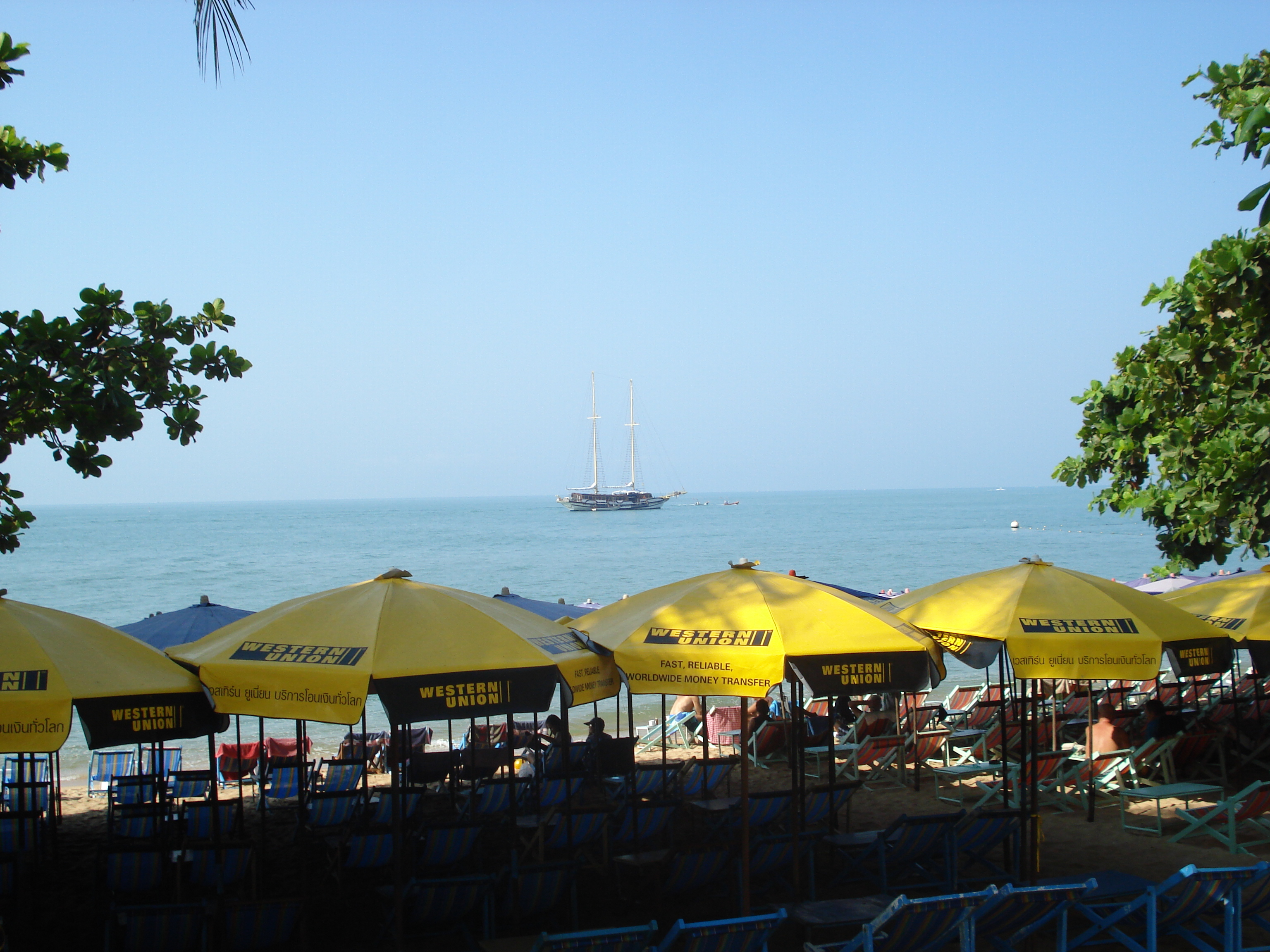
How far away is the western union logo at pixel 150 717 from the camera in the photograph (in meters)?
4.78

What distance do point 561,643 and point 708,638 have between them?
0.81 metres

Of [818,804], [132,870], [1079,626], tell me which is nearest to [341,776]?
[132,870]

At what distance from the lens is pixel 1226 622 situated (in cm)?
722

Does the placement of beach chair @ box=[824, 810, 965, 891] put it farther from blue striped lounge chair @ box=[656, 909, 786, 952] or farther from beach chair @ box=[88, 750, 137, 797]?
beach chair @ box=[88, 750, 137, 797]

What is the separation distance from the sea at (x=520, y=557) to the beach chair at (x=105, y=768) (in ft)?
12.5

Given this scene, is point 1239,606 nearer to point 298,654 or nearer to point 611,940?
point 611,940

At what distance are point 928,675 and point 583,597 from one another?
153 feet

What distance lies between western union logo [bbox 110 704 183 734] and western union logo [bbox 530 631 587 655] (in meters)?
1.77

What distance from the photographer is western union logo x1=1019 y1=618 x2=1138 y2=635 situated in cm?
568

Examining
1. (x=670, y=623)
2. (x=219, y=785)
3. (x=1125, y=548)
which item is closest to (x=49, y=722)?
(x=670, y=623)

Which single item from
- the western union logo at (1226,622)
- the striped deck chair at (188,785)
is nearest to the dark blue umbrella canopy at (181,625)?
the striped deck chair at (188,785)

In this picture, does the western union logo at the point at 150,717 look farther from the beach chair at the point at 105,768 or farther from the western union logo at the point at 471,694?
the beach chair at the point at 105,768

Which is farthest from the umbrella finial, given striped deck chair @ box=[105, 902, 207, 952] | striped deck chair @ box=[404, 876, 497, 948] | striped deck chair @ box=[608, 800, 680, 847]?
striped deck chair @ box=[608, 800, 680, 847]

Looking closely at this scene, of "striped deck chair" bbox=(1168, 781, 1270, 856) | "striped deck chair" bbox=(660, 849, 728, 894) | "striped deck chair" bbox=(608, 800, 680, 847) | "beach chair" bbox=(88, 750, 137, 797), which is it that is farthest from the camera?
"beach chair" bbox=(88, 750, 137, 797)
